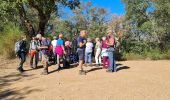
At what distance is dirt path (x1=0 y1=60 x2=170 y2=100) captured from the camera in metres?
12.8

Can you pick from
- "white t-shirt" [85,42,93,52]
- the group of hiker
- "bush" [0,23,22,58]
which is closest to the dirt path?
the group of hiker

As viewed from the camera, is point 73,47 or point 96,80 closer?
point 96,80

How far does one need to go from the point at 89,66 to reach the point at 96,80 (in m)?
4.52

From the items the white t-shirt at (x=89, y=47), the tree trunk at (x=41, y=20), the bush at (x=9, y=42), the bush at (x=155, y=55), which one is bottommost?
the bush at (x=155, y=55)

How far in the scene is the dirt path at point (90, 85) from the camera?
12781 mm

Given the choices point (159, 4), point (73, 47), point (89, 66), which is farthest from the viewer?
point (159, 4)

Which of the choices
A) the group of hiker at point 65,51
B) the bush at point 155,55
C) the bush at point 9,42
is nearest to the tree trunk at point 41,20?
the bush at point 9,42

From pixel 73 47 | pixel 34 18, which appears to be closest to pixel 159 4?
pixel 34 18

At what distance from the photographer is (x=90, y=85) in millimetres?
13992

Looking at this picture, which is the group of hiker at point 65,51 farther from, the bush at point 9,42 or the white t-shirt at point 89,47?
the bush at point 9,42

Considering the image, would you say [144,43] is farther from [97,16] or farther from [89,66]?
[97,16]

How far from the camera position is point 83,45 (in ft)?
53.5

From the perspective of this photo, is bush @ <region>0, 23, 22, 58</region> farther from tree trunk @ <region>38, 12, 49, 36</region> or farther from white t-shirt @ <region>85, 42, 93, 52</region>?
white t-shirt @ <region>85, 42, 93, 52</region>

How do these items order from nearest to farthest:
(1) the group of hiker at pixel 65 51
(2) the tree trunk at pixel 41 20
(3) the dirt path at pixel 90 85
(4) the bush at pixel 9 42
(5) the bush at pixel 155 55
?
(3) the dirt path at pixel 90 85 < (1) the group of hiker at pixel 65 51 < (2) the tree trunk at pixel 41 20 < (4) the bush at pixel 9 42 < (5) the bush at pixel 155 55
